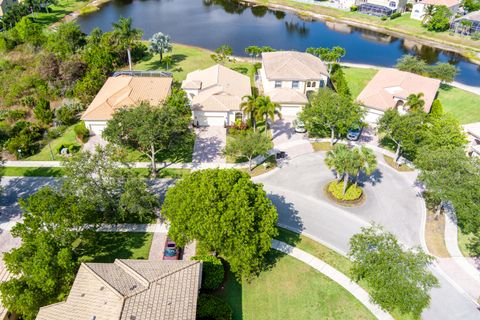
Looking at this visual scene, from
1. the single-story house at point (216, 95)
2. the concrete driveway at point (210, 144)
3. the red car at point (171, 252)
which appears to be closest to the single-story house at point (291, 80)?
the single-story house at point (216, 95)

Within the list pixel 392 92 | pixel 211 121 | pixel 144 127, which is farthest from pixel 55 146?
pixel 392 92

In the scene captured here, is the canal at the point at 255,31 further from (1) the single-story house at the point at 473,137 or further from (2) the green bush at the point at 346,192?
(2) the green bush at the point at 346,192

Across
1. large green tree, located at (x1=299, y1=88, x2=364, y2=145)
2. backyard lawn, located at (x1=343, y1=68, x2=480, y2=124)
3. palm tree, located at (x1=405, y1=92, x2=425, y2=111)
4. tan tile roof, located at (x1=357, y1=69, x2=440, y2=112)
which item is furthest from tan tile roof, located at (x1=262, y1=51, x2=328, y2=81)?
palm tree, located at (x1=405, y1=92, x2=425, y2=111)

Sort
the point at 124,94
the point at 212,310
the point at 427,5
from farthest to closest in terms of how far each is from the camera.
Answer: the point at 427,5
the point at 124,94
the point at 212,310

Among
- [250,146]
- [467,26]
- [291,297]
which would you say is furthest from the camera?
[467,26]

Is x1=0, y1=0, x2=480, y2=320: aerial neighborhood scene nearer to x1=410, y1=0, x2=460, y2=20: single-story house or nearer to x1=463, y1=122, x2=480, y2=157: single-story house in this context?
x1=463, y1=122, x2=480, y2=157: single-story house

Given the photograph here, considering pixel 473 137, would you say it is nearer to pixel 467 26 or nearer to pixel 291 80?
pixel 291 80

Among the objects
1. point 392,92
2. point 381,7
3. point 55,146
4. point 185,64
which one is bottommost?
point 55,146
